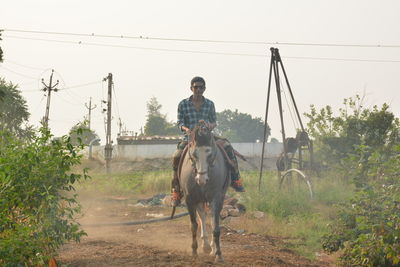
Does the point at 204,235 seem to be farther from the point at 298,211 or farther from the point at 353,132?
Answer: the point at 353,132

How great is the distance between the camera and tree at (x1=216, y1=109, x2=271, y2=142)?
107 m

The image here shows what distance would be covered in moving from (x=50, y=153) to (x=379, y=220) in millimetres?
4385

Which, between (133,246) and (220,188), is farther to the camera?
(133,246)

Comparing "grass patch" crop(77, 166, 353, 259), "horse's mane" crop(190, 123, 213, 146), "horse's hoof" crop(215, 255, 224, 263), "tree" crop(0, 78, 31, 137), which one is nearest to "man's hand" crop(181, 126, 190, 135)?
"horse's mane" crop(190, 123, 213, 146)

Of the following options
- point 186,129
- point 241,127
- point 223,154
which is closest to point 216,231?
point 223,154

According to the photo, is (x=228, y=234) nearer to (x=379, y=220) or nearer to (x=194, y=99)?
(x=194, y=99)

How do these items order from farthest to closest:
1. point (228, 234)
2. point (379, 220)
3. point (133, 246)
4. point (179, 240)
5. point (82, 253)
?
point (228, 234) → point (179, 240) → point (133, 246) → point (82, 253) → point (379, 220)

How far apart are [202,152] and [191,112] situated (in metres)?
1.62

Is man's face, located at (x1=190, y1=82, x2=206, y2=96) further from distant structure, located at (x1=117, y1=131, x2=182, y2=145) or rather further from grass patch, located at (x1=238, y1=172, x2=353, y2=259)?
distant structure, located at (x1=117, y1=131, x2=182, y2=145)

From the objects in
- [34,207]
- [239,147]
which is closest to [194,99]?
[34,207]

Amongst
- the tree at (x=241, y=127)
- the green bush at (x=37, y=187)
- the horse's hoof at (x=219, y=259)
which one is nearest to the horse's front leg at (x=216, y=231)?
the horse's hoof at (x=219, y=259)

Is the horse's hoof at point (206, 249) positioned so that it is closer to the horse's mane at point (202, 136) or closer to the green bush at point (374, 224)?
the horse's mane at point (202, 136)

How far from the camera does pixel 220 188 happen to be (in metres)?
7.36

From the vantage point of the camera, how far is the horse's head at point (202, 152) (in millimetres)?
6590
